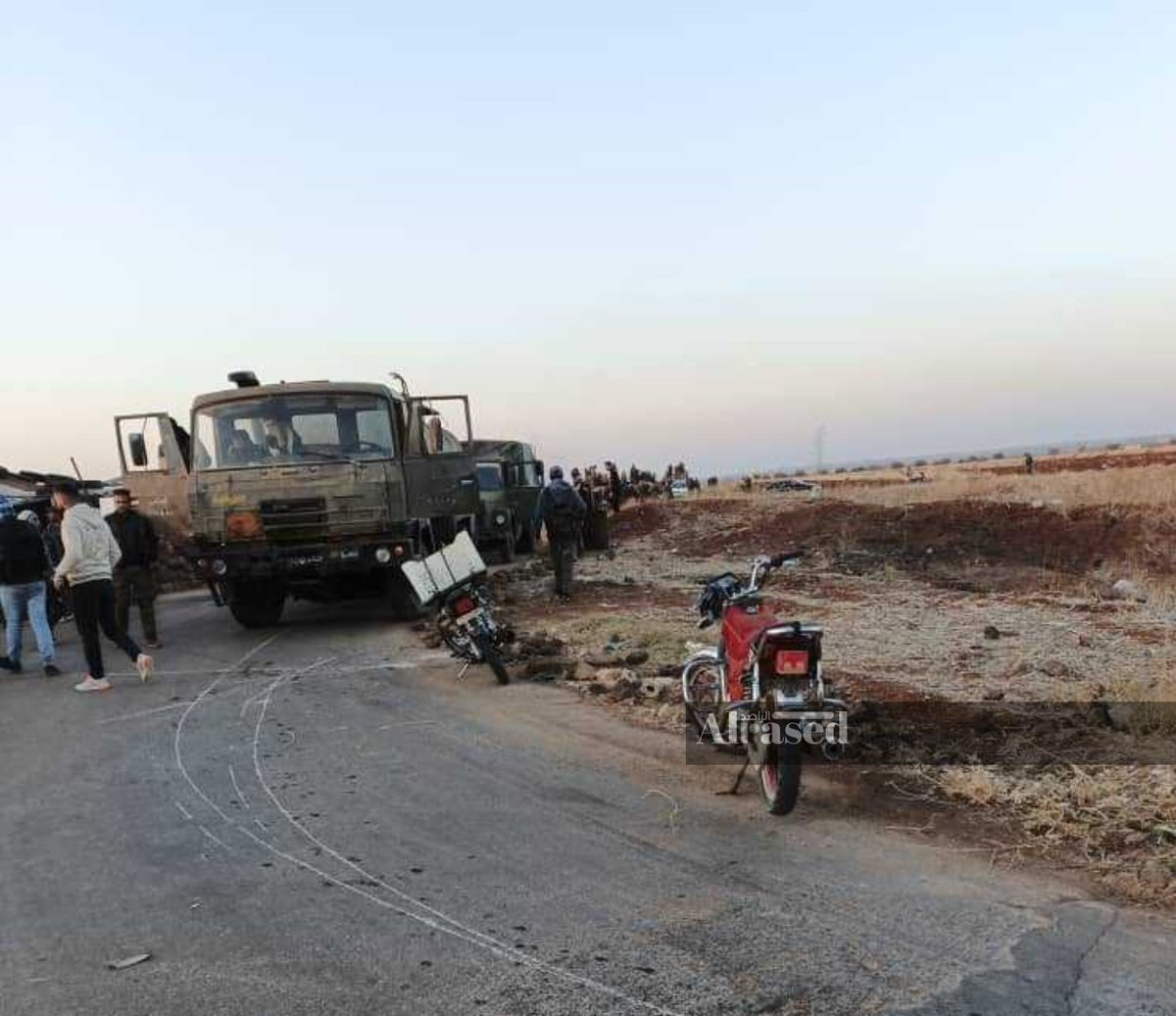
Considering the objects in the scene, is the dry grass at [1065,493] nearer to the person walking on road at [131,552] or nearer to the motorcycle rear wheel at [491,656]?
the motorcycle rear wheel at [491,656]

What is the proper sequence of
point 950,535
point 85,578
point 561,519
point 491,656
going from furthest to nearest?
point 950,535
point 561,519
point 85,578
point 491,656

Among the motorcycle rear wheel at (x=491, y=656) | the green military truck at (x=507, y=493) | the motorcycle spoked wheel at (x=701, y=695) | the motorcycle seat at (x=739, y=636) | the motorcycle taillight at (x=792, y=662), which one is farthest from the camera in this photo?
the green military truck at (x=507, y=493)

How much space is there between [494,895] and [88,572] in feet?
19.4

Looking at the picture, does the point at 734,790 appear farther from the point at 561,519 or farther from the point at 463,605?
the point at 561,519

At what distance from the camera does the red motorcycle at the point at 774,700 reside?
4801 mm

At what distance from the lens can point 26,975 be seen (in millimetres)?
3479

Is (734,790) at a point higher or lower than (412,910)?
lower

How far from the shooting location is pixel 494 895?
13.1 feet

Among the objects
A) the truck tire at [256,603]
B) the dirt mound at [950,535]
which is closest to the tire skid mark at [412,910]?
the truck tire at [256,603]

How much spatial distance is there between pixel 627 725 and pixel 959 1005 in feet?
12.2

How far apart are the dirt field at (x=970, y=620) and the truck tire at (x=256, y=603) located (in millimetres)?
2948

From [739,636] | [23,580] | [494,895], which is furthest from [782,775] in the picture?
[23,580]

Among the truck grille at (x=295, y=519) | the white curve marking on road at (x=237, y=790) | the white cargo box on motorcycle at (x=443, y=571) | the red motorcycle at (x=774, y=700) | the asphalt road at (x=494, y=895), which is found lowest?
the asphalt road at (x=494, y=895)

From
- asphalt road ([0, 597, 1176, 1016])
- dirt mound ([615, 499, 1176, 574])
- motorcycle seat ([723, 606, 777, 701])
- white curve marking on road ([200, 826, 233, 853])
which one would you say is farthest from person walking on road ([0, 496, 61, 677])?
dirt mound ([615, 499, 1176, 574])
